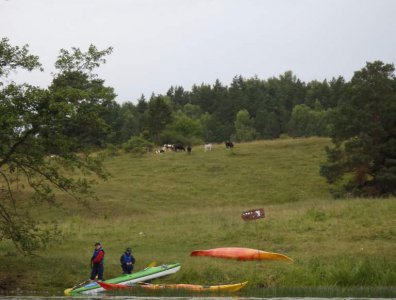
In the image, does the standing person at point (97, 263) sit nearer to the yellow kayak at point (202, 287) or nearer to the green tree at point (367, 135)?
the yellow kayak at point (202, 287)

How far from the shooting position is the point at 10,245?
31266mm

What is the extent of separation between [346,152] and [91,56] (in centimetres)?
3365

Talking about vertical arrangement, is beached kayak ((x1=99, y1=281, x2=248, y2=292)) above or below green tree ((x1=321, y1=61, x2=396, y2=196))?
below

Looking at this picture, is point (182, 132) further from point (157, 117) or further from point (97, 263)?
point (97, 263)

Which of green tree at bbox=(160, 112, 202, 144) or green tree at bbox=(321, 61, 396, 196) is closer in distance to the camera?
green tree at bbox=(321, 61, 396, 196)

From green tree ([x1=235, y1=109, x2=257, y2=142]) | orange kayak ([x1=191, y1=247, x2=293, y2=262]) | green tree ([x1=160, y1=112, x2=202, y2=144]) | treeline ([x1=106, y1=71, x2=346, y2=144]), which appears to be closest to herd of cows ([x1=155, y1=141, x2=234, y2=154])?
treeline ([x1=106, y1=71, x2=346, y2=144])

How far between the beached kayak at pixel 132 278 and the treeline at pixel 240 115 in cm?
8298

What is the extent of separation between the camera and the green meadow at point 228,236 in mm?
23875

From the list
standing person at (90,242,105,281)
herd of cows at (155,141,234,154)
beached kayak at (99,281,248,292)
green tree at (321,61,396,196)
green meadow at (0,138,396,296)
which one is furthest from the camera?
herd of cows at (155,141,234,154)

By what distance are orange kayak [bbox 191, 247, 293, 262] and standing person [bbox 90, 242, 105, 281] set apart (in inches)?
228

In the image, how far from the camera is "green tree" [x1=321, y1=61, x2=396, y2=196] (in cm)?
5141

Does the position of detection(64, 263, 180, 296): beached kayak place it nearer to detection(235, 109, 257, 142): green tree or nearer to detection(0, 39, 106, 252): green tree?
detection(0, 39, 106, 252): green tree

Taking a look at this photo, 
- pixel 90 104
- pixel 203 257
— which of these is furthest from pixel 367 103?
pixel 90 104

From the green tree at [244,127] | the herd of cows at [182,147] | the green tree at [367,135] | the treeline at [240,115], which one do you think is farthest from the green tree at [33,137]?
the green tree at [244,127]
